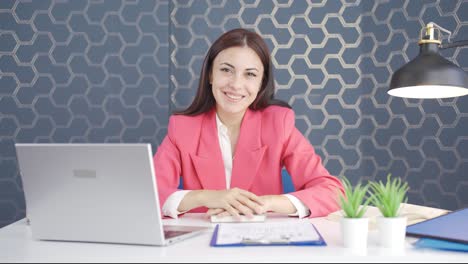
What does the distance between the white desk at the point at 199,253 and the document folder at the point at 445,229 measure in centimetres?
4

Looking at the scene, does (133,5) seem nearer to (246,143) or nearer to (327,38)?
(327,38)

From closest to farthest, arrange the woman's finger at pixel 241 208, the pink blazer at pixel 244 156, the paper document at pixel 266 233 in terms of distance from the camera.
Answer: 1. the paper document at pixel 266 233
2. the woman's finger at pixel 241 208
3. the pink blazer at pixel 244 156

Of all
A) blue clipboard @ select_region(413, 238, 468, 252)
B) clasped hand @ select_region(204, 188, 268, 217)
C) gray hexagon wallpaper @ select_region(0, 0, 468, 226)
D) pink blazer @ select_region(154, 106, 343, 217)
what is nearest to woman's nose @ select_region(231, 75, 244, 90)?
pink blazer @ select_region(154, 106, 343, 217)

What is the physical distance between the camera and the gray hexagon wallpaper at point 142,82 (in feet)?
10.5

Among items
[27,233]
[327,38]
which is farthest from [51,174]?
[327,38]

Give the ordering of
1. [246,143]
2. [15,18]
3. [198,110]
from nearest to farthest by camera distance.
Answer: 1. [246,143]
2. [198,110]
3. [15,18]

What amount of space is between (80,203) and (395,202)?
24.8 inches

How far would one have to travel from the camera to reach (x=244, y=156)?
189cm

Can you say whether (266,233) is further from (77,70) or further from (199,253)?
(77,70)

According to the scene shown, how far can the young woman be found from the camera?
6.14 feet

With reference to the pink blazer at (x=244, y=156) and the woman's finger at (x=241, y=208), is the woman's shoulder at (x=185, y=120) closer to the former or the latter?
the pink blazer at (x=244, y=156)

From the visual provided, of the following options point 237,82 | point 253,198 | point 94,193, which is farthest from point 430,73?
point 94,193

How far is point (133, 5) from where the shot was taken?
3221 millimetres

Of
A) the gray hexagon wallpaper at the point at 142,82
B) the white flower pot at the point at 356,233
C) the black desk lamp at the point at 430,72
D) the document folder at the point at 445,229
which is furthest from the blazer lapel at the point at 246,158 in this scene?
the gray hexagon wallpaper at the point at 142,82
